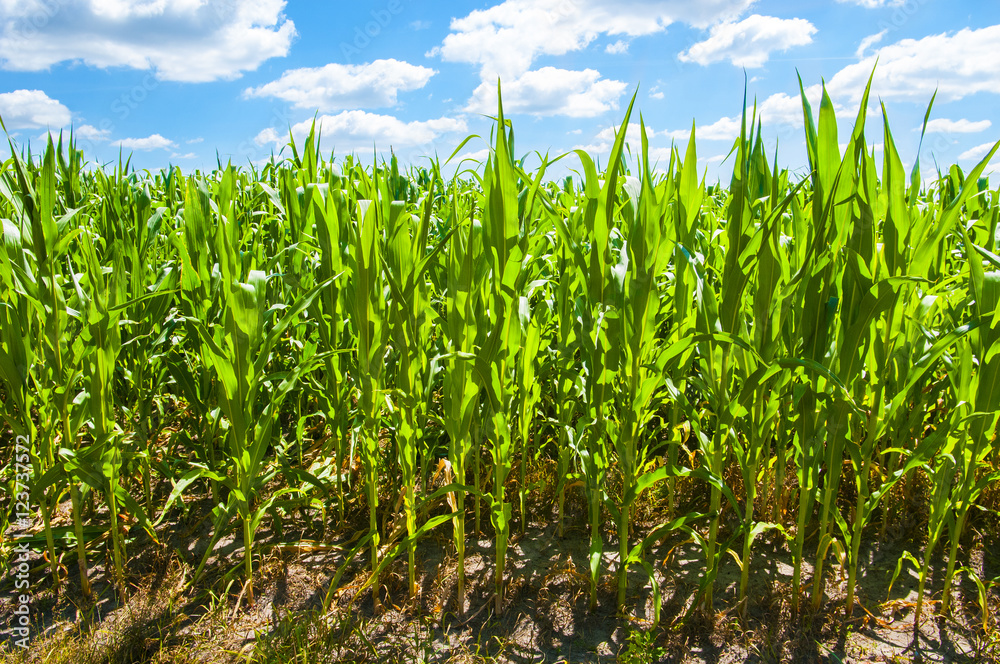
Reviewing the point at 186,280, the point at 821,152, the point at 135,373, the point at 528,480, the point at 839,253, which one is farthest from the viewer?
the point at 528,480

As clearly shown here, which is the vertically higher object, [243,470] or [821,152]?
[821,152]

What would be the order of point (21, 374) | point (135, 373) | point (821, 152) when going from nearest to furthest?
1. point (821, 152)
2. point (21, 374)
3. point (135, 373)

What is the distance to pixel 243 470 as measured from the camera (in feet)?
5.76

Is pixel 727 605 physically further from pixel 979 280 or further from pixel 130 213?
pixel 130 213

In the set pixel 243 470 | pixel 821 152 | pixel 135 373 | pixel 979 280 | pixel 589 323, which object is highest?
pixel 821 152

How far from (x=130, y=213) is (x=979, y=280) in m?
4.07

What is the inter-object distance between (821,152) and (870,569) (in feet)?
5.06

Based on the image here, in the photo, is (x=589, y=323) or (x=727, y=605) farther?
(x=727, y=605)

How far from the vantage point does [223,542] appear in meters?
2.27

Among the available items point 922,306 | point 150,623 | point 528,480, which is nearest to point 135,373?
point 150,623

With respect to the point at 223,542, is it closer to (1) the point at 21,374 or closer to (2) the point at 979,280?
(1) the point at 21,374

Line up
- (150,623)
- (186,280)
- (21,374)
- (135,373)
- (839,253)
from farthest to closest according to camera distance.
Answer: (135,373) < (186,280) < (150,623) < (21,374) < (839,253)

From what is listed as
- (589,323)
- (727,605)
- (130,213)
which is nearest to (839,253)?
(589,323)

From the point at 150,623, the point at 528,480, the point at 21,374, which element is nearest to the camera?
the point at 21,374
